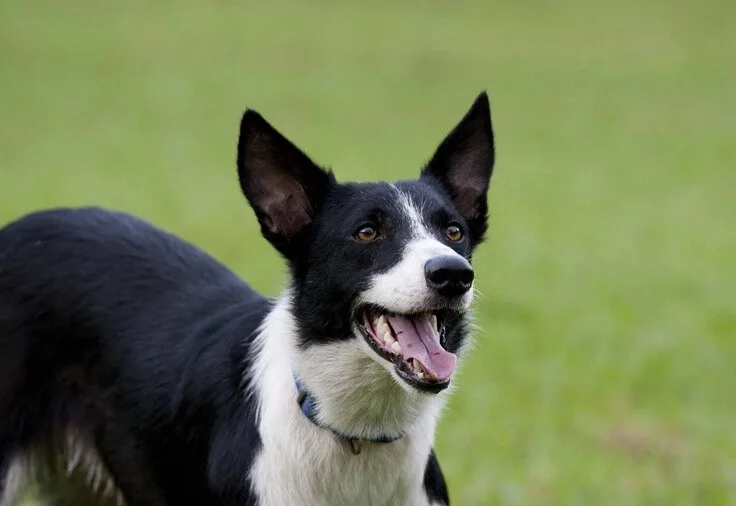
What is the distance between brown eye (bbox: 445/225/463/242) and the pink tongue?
1.16ft

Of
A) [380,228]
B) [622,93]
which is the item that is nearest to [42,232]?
[380,228]

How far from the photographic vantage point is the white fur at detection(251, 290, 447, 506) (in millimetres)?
3951

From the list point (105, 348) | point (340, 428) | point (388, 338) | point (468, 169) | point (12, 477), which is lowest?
point (12, 477)

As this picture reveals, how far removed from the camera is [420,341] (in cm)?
378

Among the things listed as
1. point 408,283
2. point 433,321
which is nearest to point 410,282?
point 408,283

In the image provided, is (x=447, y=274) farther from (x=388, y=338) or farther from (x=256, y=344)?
(x=256, y=344)

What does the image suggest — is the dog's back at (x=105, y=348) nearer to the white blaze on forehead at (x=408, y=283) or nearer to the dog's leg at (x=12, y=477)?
the dog's leg at (x=12, y=477)

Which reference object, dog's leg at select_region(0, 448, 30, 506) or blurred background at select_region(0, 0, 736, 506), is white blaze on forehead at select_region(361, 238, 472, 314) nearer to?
blurred background at select_region(0, 0, 736, 506)

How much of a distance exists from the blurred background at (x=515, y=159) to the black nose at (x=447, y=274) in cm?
84

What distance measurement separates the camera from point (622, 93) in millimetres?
21422

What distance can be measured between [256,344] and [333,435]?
1.50ft

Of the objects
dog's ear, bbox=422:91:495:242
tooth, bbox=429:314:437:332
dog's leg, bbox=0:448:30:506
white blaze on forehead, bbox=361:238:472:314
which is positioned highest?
dog's ear, bbox=422:91:495:242

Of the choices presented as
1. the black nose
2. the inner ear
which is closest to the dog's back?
the inner ear

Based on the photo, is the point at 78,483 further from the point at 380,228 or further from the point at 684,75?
the point at 684,75
